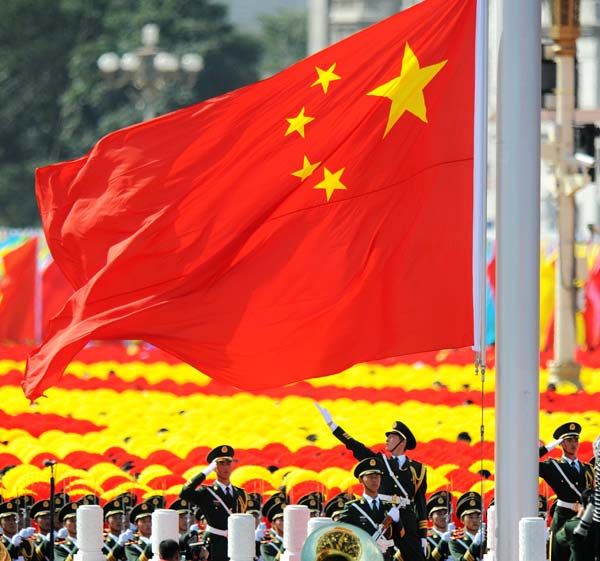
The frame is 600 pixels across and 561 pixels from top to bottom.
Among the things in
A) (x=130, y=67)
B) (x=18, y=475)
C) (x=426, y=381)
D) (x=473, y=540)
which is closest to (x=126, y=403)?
(x=426, y=381)

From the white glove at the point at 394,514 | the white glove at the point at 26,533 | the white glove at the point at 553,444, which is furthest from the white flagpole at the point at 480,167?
the white glove at the point at 26,533

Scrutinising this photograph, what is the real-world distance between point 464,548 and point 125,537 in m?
2.31

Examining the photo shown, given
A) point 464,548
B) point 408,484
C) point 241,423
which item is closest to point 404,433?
point 408,484

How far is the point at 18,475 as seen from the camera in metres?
15.5

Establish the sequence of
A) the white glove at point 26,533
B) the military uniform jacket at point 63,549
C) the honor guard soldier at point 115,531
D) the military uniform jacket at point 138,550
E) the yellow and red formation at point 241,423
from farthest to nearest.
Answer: the yellow and red formation at point 241,423 < the white glove at point 26,533 < the honor guard soldier at point 115,531 < the military uniform jacket at point 63,549 < the military uniform jacket at point 138,550

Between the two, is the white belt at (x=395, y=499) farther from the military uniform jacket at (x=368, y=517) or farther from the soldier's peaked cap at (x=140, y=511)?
the soldier's peaked cap at (x=140, y=511)

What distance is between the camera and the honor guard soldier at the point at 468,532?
42.1ft

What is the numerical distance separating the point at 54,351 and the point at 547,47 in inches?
588

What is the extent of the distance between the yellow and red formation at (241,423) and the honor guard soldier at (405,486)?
53cm

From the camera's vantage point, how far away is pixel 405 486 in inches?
496

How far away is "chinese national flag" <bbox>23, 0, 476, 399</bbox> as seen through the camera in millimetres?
11094

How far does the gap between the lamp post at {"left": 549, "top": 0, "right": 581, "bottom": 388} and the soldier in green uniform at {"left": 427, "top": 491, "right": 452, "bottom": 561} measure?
10717 millimetres

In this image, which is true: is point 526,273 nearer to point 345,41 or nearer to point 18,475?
point 345,41

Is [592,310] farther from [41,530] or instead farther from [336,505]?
[41,530]
